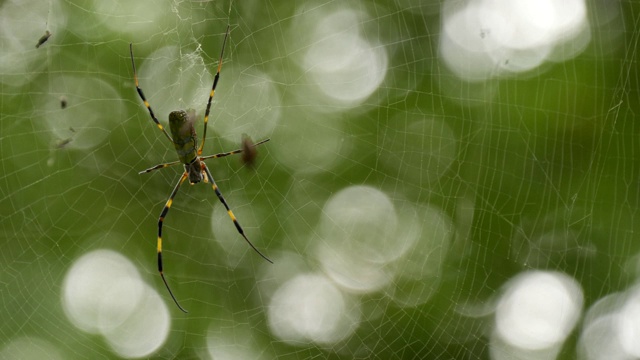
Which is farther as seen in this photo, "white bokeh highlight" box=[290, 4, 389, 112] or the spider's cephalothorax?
"white bokeh highlight" box=[290, 4, 389, 112]

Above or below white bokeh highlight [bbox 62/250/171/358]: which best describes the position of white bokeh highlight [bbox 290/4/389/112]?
above

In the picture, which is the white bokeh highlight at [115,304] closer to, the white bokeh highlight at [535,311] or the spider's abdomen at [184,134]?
the spider's abdomen at [184,134]

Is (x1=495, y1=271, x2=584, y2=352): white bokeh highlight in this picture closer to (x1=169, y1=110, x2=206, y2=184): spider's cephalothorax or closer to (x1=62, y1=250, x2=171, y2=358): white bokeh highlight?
(x1=169, y1=110, x2=206, y2=184): spider's cephalothorax

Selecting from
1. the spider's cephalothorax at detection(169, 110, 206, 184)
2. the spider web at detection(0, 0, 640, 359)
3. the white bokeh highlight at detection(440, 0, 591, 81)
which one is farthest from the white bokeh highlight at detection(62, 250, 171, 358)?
the white bokeh highlight at detection(440, 0, 591, 81)

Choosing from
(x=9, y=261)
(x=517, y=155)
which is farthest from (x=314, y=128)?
(x=9, y=261)

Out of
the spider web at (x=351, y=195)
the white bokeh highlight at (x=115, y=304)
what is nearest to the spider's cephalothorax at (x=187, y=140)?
the spider web at (x=351, y=195)

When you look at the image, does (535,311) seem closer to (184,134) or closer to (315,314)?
(315,314)

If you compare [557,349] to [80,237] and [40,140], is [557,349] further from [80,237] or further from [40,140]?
[40,140]
